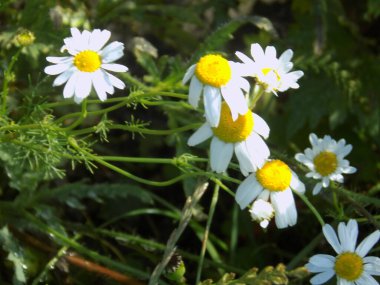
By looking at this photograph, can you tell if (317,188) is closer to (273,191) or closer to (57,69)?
(273,191)

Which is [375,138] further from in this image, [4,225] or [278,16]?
[4,225]

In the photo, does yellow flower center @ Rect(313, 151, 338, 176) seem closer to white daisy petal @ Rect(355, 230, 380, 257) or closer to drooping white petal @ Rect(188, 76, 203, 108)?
white daisy petal @ Rect(355, 230, 380, 257)

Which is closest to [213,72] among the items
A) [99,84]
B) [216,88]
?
[216,88]

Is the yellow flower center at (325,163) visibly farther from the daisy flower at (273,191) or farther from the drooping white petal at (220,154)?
the drooping white petal at (220,154)

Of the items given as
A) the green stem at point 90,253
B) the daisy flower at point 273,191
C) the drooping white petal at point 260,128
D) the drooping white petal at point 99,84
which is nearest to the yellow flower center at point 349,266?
the daisy flower at point 273,191

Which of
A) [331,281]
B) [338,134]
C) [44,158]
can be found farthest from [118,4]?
[331,281]

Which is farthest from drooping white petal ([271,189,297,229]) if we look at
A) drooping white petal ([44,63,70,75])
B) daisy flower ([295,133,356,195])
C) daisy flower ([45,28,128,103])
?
drooping white petal ([44,63,70,75])
